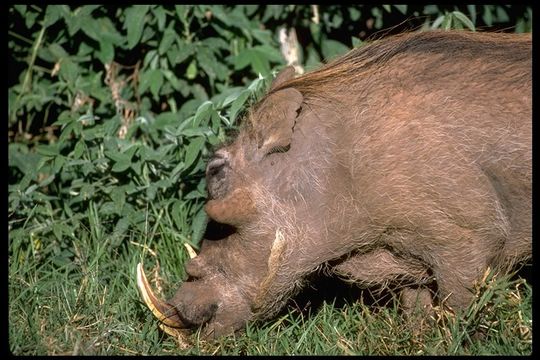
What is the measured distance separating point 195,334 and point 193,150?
3.26ft

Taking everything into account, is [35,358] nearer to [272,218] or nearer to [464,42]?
[272,218]

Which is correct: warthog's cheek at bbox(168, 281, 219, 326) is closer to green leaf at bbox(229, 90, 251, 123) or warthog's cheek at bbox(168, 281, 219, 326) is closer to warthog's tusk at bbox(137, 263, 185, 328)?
warthog's tusk at bbox(137, 263, 185, 328)

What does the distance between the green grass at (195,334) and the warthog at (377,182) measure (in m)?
0.10

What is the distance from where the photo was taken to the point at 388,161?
10.7 feet

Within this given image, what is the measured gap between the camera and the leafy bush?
4.20 m

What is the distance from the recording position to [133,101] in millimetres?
5324

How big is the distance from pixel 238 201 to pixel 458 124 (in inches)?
33.9

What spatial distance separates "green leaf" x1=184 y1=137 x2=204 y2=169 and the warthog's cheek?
2.51ft

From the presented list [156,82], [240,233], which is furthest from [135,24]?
[240,233]

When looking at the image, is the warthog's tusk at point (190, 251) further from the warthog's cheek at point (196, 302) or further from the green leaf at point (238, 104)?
the green leaf at point (238, 104)

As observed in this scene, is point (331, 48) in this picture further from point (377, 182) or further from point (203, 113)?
point (377, 182)

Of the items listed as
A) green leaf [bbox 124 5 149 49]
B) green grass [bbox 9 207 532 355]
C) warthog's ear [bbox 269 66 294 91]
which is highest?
green leaf [bbox 124 5 149 49]

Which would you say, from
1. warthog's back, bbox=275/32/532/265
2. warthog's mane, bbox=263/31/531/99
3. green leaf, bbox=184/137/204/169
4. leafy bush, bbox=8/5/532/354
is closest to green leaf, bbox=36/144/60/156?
leafy bush, bbox=8/5/532/354
